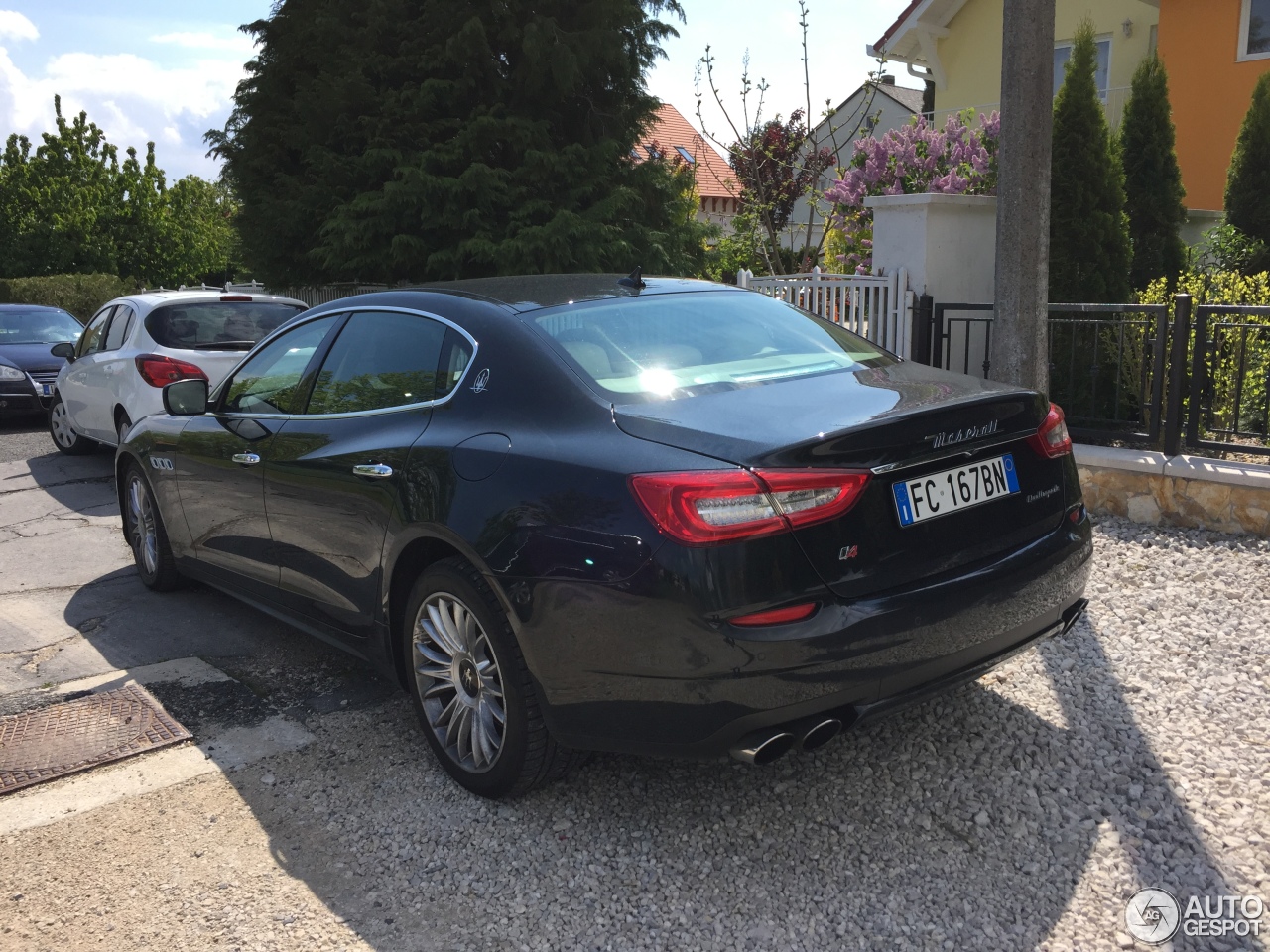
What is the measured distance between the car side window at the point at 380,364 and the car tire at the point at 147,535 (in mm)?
1850

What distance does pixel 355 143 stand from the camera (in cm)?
1312

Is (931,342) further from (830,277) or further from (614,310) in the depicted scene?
(614,310)

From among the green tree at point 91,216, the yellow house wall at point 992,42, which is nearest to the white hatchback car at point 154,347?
the yellow house wall at point 992,42

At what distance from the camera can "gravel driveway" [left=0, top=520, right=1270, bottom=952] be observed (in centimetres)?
273

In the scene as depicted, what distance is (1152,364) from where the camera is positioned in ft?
22.2

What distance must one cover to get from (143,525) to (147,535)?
0.26ft

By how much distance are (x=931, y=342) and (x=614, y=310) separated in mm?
4730

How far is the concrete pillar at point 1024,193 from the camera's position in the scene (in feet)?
18.1

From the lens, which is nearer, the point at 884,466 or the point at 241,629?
the point at 884,466

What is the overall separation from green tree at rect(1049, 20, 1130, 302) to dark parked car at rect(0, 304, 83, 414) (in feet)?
31.4

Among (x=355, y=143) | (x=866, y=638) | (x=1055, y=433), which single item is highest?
(x=355, y=143)

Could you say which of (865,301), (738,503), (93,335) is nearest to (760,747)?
(738,503)

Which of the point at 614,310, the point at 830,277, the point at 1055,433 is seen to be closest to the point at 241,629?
the point at 614,310

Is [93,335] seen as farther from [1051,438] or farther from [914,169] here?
[1051,438]
